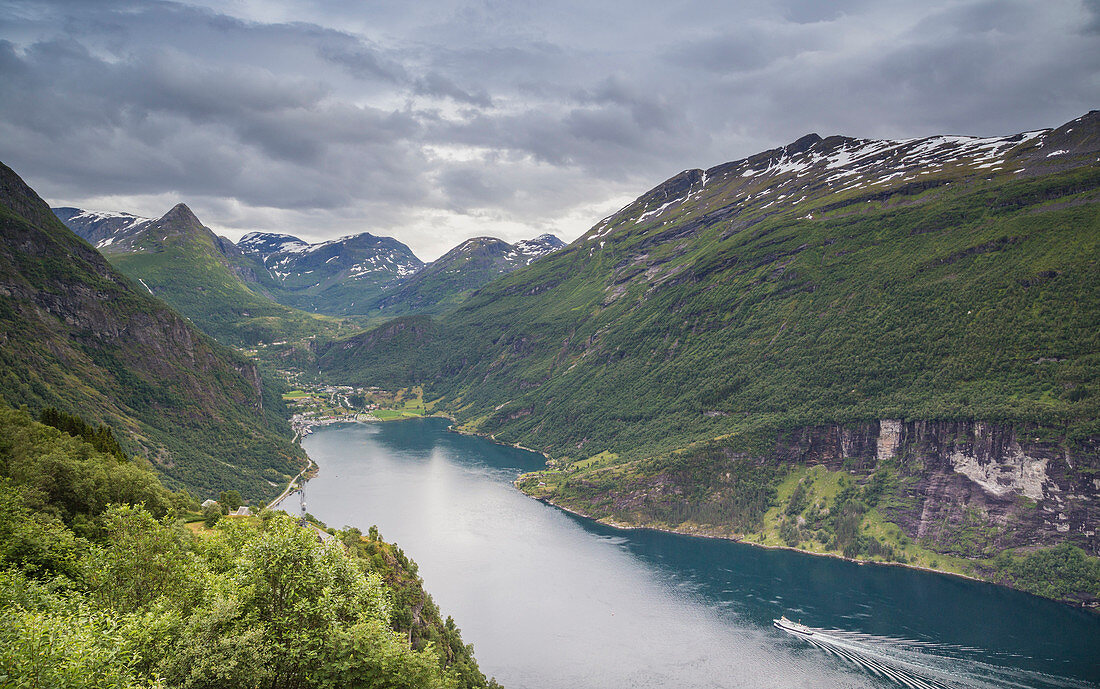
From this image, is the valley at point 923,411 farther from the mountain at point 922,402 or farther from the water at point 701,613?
the water at point 701,613

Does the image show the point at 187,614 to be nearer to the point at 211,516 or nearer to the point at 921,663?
the point at 211,516

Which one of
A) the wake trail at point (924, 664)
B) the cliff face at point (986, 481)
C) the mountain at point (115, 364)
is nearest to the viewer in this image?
the wake trail at point (924, 664)

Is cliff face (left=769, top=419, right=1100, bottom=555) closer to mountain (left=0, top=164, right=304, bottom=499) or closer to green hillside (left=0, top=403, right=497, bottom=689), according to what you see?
green hillside (left=0, top=403, right=497, bottom=689)

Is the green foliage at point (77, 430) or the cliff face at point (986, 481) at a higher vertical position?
the green foliage at point (77, 430)

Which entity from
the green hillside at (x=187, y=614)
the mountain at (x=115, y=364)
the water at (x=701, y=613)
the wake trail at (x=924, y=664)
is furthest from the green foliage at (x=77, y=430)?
the wake trail at (x=924, y=664)

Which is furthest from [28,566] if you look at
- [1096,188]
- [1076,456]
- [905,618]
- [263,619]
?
[1096,188]

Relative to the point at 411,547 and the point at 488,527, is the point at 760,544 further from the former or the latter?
the point at 411,547
